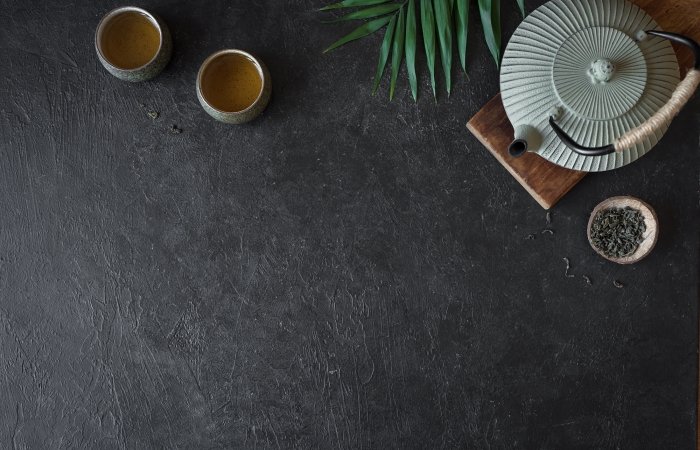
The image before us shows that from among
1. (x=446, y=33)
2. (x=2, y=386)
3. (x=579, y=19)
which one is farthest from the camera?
(x=2, y=386)

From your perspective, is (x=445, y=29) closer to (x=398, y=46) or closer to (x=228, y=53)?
(x=398, y=46)

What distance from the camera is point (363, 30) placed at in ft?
5.14

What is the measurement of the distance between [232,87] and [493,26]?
0.62 metres

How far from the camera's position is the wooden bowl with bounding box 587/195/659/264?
4.88ft

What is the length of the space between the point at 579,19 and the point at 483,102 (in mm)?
283

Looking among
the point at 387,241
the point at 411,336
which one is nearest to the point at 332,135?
the point at 387,241

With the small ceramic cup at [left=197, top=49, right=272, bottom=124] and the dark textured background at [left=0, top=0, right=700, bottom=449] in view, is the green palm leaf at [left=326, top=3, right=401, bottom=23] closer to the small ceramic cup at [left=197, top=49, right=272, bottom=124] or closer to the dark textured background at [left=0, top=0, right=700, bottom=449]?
the dark textured background at [left=0, top=0, right=700, bottom=449]

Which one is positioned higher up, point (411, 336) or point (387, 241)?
point (387, 241)

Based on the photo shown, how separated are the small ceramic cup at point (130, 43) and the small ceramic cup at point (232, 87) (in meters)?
0.11

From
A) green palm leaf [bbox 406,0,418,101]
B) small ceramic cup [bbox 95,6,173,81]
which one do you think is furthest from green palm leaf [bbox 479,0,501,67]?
small ceramic cup [bbox 95,6,173,81]

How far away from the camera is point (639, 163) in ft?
5.11

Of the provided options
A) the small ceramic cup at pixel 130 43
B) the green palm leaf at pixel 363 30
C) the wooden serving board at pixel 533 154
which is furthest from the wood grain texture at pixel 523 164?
the small ceramic cup at pixel 130 43

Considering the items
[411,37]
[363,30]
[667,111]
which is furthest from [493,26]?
[667,111]

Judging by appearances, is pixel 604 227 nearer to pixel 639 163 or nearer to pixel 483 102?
pixel 639 163
